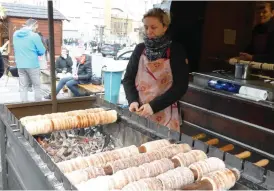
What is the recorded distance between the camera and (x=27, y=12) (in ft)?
32.3

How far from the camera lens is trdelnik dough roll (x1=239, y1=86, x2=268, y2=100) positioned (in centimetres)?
271

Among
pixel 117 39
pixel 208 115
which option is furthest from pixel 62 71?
pixel 117 39

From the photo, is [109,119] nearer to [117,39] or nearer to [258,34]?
[258,34]

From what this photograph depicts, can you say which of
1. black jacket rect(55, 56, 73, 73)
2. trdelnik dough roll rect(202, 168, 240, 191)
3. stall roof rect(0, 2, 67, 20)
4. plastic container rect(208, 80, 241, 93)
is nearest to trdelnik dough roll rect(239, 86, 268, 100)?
plastic container rect(208, 80, 241, 93)

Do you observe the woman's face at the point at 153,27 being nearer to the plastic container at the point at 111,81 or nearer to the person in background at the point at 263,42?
the person in background at the point at 263,42

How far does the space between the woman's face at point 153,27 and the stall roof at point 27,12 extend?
25.9ft

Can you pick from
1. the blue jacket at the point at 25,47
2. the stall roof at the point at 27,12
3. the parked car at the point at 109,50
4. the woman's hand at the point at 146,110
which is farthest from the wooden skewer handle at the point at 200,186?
the parked car at the point at 109,50

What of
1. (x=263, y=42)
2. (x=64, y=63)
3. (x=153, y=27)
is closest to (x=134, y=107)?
(x=153, y=27)

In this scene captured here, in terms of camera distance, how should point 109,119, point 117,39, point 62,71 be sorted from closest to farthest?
point 109,119 < point 62,71 < point 117,39

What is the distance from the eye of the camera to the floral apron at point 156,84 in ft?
7.66

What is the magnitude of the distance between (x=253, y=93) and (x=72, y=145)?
180cm

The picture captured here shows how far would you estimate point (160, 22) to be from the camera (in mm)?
2178

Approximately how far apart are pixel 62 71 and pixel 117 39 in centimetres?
804

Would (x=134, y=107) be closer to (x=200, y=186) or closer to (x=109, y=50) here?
(x=200, y=186)
